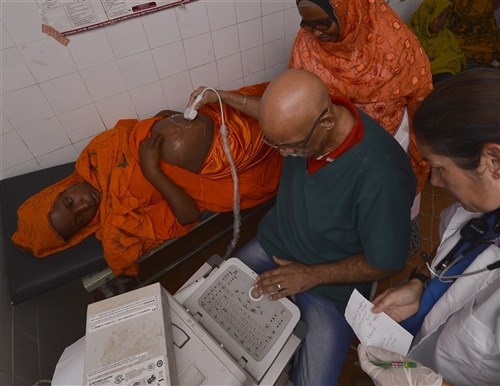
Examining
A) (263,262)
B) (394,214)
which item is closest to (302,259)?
(263,262)

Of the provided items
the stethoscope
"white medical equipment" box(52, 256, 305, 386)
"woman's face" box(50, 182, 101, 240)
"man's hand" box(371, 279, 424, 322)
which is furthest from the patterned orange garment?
"woman's face" box(50, 182, 101, 240)

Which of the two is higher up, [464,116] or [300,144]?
[464,116]

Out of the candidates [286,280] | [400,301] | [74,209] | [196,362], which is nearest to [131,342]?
[196,362]

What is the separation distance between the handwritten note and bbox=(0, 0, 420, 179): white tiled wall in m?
1.85

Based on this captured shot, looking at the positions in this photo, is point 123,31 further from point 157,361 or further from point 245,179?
point 157,361

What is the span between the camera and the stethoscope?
85 cm

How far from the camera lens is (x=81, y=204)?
167 cm

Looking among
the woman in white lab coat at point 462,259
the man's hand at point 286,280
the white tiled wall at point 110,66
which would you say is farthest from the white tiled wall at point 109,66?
the woman in white lab coat at point 462,259

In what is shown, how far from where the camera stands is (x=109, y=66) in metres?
1.82

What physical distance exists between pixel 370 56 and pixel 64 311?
8.13 feet

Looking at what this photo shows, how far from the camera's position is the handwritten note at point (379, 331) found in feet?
A: 3.08

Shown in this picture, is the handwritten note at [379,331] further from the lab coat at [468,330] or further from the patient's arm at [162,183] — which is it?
the patient's arm at [162,183]

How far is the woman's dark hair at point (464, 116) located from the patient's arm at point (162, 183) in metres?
1.21

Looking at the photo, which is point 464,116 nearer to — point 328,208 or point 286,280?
point 328,208
